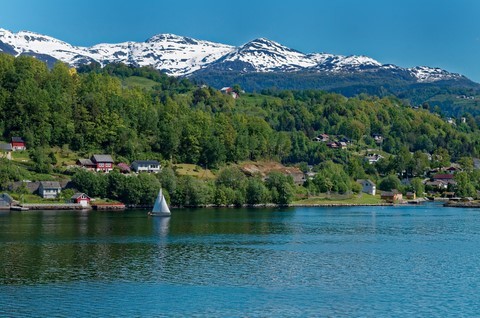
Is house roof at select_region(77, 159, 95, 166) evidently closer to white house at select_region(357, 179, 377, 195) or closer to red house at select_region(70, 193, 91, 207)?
red house at select_region(70, 193, 91, 207)

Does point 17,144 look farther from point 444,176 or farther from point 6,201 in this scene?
point 444,176

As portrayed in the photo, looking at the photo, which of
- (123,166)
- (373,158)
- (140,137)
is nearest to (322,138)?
(373,158)

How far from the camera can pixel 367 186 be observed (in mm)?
147500

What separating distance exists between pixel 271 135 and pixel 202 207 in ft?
159

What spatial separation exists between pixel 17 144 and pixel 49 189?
14929 millimetres

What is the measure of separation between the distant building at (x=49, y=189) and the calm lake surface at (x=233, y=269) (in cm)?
2279

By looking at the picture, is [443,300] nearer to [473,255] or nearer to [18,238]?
[473,255]

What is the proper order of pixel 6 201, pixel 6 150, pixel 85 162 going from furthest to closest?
1. pixel 85 162
2. pixel 6 150
3. pixel 6 201

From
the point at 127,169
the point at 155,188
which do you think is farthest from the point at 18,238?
the point at 127,169

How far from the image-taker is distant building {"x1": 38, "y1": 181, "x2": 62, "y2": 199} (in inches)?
4001

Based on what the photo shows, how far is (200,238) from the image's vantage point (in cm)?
6394

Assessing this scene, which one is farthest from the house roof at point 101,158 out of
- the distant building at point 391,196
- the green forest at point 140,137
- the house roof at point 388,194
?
the house roof at point 388,194

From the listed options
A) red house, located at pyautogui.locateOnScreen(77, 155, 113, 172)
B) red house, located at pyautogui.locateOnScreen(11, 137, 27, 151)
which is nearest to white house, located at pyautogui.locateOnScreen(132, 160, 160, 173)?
red house, located at pyautogui.locateOnScreen(77, 155, 113, 172)

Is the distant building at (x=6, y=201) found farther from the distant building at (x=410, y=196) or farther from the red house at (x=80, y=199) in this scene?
the distant building at (x=410, y=196)
